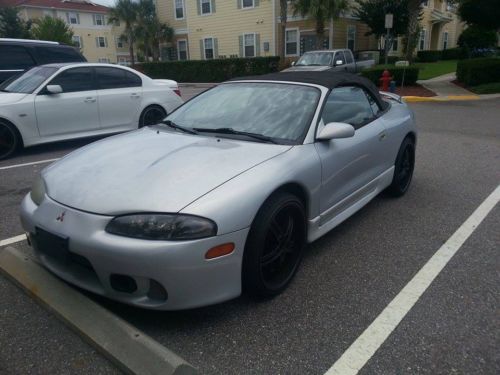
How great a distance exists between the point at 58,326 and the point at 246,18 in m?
28.4

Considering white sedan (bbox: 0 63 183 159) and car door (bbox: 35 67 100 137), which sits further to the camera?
car door (bbox: 35 67 100 137)

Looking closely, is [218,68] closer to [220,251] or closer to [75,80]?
[75,80]

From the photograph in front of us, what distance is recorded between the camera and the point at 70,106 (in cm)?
710

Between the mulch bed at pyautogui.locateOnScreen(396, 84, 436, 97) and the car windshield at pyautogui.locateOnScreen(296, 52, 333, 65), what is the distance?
9.08 ft

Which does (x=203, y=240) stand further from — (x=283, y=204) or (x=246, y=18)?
(x=246, y=18)

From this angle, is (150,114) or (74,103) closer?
(74,103)

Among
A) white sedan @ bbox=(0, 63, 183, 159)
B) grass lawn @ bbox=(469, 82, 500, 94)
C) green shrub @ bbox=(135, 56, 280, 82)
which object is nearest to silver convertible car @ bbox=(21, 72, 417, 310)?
white sedan @ bbox=(0, 63, 183, 159)

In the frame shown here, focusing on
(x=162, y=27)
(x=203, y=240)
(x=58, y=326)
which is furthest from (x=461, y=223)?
(x=162, y=27)

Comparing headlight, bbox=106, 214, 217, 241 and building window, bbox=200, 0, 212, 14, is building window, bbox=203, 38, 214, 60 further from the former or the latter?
headlight, bbox=106, 214, 217, 241

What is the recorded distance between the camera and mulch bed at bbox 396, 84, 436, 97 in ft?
48.1

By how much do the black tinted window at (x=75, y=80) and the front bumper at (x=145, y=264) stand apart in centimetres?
518

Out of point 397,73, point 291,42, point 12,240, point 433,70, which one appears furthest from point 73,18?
point 12,240

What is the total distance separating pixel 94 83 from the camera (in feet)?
24.5

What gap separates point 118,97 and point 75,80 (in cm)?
76
